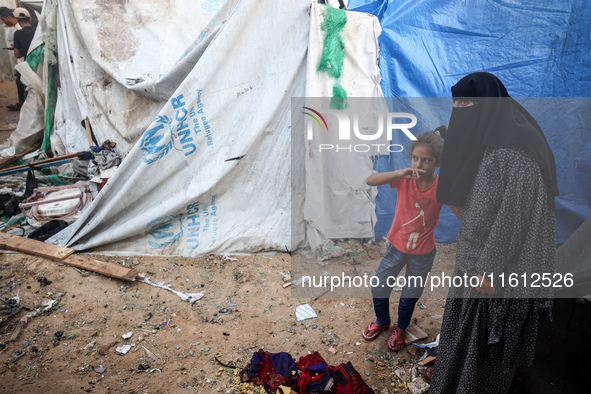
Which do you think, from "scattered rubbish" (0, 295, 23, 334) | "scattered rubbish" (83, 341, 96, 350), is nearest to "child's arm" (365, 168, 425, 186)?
"scattered rubbish" (83, 341, 96, 350)

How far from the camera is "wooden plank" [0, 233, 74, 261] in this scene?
10.3ft

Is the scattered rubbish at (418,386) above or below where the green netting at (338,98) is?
below

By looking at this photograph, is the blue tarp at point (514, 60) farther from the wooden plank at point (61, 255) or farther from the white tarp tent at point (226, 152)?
the wooden plank at point (61, 255)

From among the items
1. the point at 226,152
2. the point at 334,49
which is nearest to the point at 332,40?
the point at 334,49

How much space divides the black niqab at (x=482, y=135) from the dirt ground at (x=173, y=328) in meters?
1.31

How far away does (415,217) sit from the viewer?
204 cm

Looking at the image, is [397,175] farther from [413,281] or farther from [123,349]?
[123,349]

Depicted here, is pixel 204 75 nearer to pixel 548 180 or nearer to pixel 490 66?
pixel 490 66

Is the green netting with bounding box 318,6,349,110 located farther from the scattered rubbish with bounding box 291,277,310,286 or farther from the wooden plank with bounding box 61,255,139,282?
the wooden plank with bounding box 61,255,139,282

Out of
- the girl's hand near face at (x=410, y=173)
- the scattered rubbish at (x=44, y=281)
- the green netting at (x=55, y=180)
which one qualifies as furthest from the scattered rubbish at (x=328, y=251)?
the green netting at (x=55, y=180)

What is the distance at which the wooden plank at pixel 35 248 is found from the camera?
10.3ft

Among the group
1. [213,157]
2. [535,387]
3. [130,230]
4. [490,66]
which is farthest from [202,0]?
[535,387]

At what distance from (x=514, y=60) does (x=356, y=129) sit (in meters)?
1.43

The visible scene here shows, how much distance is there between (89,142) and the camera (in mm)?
4227
